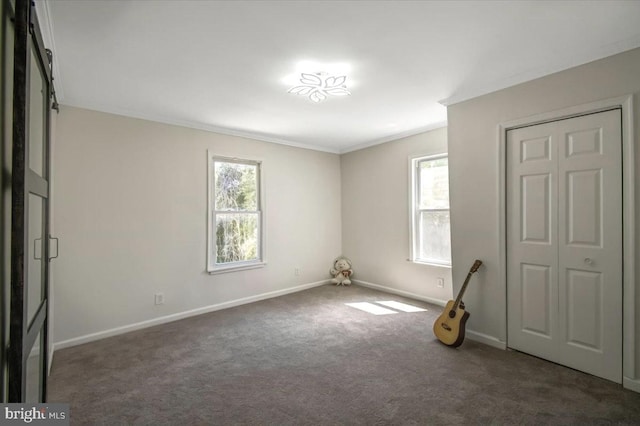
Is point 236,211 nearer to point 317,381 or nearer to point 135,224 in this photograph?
point 135,224

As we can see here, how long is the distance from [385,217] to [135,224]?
11.4 feet

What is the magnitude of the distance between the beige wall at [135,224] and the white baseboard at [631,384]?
12.7 ft

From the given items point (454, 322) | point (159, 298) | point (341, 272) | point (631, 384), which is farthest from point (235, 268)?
point (631, 384)

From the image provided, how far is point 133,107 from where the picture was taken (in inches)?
132

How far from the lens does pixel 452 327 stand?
292 cm

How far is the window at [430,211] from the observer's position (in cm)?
424

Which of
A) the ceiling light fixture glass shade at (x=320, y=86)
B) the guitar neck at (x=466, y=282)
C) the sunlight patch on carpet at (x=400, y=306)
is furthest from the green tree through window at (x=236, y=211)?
the guitar neck at (x=466, y=282)

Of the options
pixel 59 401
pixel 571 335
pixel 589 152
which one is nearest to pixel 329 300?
pixel 571 335

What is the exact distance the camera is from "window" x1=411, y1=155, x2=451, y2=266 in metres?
4.24

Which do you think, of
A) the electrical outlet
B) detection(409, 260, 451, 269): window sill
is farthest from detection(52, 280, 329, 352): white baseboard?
detection(409, 260, 451, 269): window sill

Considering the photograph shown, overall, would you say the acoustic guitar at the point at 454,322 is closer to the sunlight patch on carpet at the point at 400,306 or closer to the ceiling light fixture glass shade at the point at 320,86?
the sunlight patch on carpet at the point at 400,306

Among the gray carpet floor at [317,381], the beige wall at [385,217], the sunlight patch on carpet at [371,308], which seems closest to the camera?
the gray carpet floor at [317,381]

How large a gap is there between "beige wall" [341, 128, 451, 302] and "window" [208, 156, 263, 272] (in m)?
1.74

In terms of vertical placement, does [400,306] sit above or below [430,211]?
below
